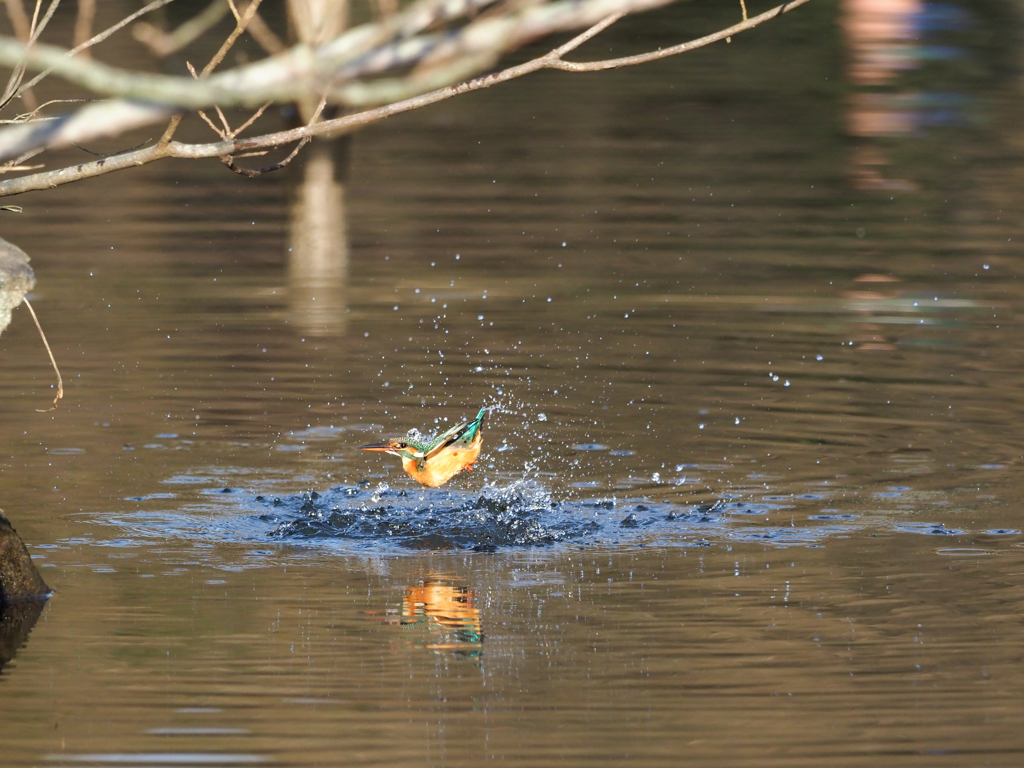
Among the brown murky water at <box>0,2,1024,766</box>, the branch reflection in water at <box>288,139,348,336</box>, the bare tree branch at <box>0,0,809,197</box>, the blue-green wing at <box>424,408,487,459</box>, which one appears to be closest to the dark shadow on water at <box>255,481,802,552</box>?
the brown murky water at <box>0,2,1024,766</box>

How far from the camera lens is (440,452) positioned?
722cm

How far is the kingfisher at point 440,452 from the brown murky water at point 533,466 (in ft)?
1.00

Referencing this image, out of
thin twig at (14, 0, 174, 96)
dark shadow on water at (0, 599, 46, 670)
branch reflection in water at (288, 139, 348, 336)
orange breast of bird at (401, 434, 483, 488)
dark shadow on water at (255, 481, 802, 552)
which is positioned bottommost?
branch reflection in water at (288, 139, 348, 336)

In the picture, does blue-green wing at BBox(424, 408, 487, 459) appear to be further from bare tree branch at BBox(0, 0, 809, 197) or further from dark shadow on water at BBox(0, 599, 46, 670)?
bare tree branch at BBox(0, 0, 809, 197)

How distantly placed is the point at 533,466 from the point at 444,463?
1.15m

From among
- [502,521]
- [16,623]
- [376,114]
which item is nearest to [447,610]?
[502,521]

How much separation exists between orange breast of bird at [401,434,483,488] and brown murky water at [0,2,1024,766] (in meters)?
0.28

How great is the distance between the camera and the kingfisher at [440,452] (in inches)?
284

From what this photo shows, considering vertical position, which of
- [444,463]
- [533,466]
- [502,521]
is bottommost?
[533,466]

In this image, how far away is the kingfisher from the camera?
7219 mm

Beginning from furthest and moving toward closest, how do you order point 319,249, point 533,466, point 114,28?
1. point 319,249
2. point 533,466
3. point 114,28

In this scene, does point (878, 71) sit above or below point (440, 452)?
below

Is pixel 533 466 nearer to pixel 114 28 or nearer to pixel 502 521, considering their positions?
pixel 502 521

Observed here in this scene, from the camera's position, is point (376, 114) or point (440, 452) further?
point (440, 452)
